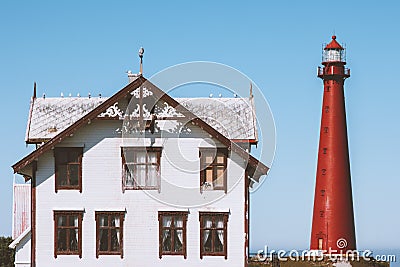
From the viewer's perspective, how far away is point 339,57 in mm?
96812

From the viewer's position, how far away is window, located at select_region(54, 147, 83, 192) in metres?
55.2

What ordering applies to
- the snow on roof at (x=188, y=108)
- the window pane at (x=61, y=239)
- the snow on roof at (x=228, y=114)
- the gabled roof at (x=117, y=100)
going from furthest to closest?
the snow on roof at (x=188, y=108) < the snow on roof at (x=228, y=114) < the window pane at (x=61, y=239) < the gabled roof at (x=117, y=100)

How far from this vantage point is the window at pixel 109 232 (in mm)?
54906

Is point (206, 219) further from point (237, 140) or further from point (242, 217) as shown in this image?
point (237, 140)

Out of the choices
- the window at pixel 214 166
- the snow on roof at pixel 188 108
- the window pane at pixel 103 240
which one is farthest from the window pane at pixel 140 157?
the snow on roof at pixel 188 108

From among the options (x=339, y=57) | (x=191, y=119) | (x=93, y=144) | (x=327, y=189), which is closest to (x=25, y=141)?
(x=93, y=144)

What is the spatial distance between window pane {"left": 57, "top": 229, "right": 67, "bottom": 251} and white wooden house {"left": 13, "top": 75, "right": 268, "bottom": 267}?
0.04 meters

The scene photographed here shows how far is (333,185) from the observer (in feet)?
298

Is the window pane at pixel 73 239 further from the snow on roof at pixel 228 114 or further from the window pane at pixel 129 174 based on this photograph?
→ the snow on roof at pixel 228 114

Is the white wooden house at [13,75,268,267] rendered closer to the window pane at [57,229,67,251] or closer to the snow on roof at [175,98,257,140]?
the window pane at [57,229,67,251]

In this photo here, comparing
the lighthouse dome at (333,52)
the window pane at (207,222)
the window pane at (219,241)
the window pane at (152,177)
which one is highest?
the lighthouse dome at (333,52)

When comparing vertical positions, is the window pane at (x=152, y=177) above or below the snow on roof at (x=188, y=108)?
below

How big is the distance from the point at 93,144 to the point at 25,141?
5.00 meters

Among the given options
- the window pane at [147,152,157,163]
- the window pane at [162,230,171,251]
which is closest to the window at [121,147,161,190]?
the window pane at [147,152,157,163]
